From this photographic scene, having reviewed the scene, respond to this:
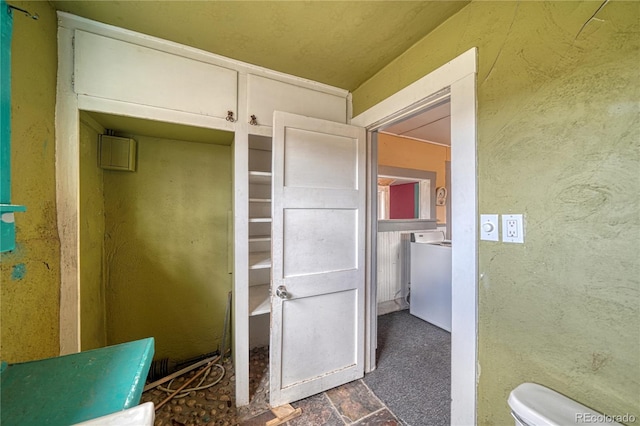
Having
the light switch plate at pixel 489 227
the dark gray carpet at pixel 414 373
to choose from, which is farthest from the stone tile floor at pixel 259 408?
the light switch plate at pixel 489 227

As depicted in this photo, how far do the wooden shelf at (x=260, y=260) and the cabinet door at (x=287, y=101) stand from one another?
40.7 inches

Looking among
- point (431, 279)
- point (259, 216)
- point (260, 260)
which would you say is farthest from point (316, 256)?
point (431, 279)

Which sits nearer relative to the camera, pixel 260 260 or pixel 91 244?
pixel 91 244

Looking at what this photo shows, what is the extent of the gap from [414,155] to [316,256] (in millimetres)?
2487

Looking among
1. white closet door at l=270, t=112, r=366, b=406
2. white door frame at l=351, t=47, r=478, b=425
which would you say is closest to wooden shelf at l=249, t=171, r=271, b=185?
white closet door at l=270, t=112, r=366, b=406

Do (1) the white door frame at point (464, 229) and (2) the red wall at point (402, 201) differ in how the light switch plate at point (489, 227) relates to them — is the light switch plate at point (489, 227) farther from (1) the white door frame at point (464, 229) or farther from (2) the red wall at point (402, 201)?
(2) the red wall at point (402, 201)

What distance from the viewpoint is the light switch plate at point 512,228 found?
995 mm

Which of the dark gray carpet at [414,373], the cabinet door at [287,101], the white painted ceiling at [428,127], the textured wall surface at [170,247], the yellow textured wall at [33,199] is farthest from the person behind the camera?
the white painted ceiling at [428,127]

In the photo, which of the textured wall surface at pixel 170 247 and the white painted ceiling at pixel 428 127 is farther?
the white painted ceiling at pixel 428 127

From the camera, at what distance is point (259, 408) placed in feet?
5.14

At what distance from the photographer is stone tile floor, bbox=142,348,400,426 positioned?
4.81ft

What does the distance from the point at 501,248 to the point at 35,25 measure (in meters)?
2.37

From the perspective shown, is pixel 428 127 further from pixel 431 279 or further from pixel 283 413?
pixel 283 413

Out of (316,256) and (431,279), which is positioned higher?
(316,256)
